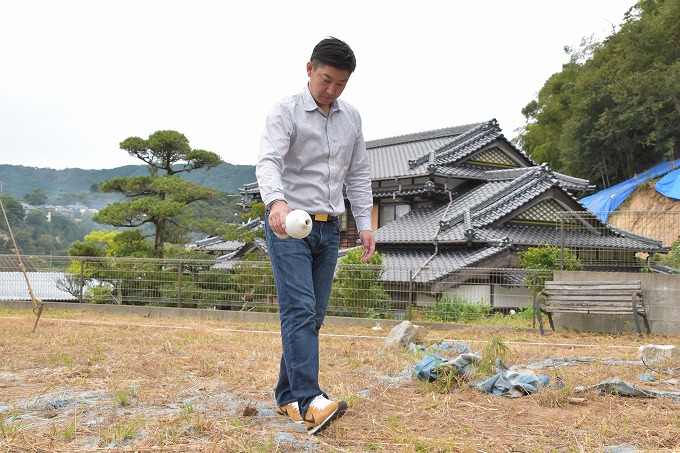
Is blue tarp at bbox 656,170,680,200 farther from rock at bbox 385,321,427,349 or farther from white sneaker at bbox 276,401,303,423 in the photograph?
white sneaker at bbox 276,401,303,423

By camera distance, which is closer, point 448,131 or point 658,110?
point 448,131

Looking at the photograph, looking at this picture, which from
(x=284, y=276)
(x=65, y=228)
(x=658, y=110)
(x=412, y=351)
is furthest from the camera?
(x=65, y=228)

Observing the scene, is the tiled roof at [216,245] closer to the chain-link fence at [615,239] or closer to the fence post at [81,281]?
the fence post at [81,281]

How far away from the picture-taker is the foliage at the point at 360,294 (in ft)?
33.9

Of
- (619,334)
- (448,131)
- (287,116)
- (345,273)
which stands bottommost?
(619,334)

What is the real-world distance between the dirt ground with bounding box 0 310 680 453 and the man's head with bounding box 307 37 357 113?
4.65 feet

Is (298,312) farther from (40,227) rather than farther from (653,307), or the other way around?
(40,227)

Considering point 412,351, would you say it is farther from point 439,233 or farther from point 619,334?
point 439,233

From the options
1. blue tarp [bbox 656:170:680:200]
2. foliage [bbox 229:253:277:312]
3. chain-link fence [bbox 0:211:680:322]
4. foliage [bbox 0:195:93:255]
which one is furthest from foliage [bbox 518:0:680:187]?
foliage [bbox 0:195:93:255]

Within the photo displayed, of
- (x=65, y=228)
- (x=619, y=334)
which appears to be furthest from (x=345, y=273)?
(x=65, y=228)

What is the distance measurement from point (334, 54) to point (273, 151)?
19.0 inches

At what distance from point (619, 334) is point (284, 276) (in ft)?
22.4

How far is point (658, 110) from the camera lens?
2309cm

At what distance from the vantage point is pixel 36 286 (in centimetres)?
1351
